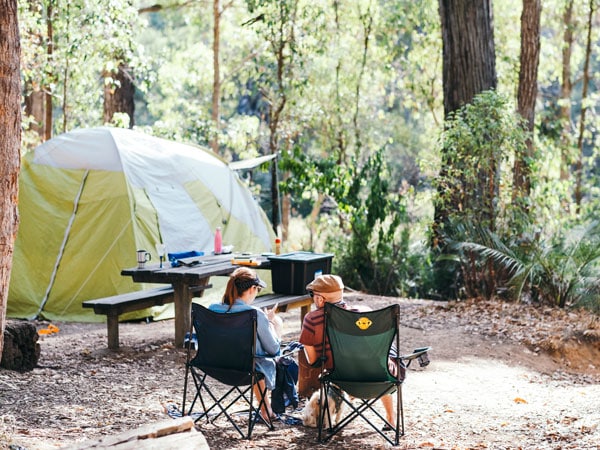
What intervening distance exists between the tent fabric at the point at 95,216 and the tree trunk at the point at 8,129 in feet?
16.2

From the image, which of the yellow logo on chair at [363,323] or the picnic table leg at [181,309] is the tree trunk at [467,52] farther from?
the yellow logo on chair at [363,323]

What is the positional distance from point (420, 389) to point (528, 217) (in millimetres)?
4678

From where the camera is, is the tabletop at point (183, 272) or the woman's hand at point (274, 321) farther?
the tabletop at point (183, 272)

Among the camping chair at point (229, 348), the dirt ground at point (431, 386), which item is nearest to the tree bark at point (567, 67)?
the dirt ground at point (431, 386)

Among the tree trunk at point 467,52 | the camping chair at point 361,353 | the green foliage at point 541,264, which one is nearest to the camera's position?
the camping chair at point 361,353

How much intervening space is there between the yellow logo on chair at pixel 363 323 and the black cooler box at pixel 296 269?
264 cm

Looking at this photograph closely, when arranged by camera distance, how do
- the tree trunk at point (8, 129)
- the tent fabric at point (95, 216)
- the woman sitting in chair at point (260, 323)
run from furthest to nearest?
the tent fabric at point (95, 216)
the woman sitting in chair at point (260, 323)
the tree trunk at point (8, 129)

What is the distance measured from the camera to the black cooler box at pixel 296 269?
756 centimetres

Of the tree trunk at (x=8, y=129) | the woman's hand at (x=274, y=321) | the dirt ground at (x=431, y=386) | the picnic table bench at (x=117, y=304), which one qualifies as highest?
the tree trunk at (x=8, y=129)

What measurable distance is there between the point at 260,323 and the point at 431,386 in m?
2.10

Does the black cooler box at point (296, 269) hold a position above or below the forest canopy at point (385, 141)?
below

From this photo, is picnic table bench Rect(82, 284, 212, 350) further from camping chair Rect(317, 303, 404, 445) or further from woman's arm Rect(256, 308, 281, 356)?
camping chair Rect(317, 303, 404, 445)

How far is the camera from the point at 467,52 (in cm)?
1170

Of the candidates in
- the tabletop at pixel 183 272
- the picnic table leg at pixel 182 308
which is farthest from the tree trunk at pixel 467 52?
the picnic table leg at pixel 182 308
